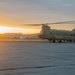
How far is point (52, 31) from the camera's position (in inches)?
2731

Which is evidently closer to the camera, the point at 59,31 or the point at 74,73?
the point at 74,73

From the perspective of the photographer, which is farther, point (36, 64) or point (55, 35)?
point (55, 35)

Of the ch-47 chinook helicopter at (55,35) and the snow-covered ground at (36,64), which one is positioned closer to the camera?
the snow-covered ground at (36,64)

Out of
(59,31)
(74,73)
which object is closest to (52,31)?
(59,31)

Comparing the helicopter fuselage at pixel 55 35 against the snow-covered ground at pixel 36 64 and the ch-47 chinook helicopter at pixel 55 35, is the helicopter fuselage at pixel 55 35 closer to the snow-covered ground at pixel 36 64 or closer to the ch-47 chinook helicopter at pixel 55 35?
the ch-47 chinook helicopter at pixel 55 35

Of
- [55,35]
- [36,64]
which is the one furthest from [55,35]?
[36,64]

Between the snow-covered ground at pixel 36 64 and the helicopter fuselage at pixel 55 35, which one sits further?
the helicopter fuselage at pixel 55 35

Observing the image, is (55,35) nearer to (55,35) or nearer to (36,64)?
(55,35)

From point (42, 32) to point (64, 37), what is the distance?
22.5ft

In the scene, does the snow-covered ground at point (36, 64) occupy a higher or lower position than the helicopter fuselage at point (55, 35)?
lower

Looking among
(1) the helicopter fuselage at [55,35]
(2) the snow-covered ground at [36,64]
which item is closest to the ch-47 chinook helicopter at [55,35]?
(1) the helicopter fuselage at [55,35]

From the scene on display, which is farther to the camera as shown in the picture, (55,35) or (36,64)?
(55,35)

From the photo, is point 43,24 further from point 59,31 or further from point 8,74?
point 8,74

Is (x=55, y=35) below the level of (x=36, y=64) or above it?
above
